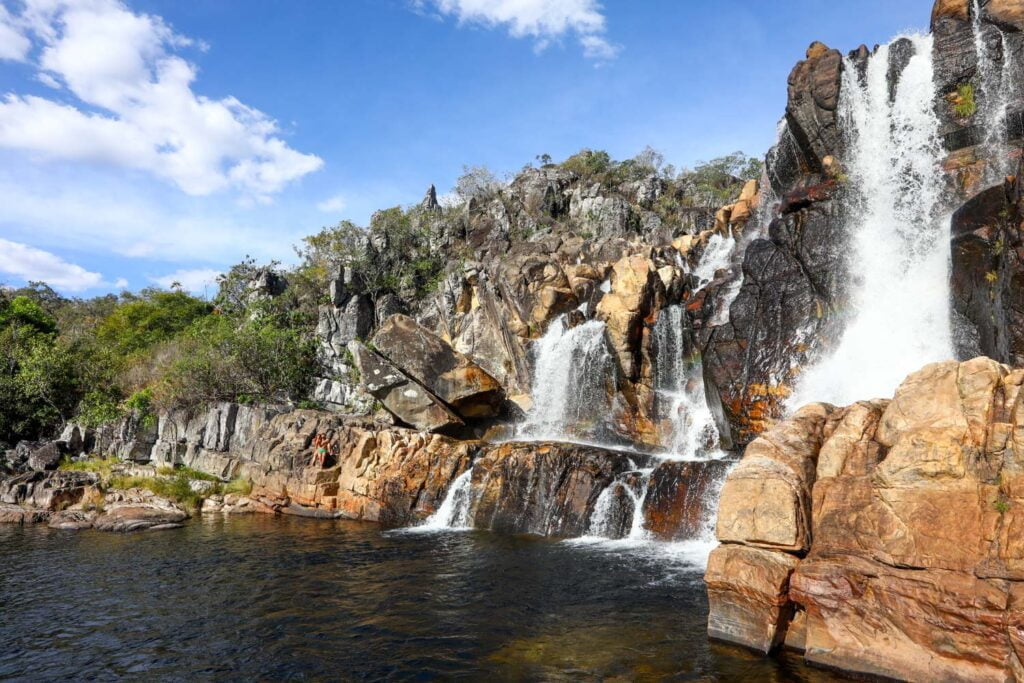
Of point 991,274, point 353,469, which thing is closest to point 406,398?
point 353,469

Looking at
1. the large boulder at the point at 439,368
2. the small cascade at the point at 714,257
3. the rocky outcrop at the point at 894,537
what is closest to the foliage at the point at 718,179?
the small cascade at the point at 714,257

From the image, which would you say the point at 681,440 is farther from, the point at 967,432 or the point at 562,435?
the point at 967,432

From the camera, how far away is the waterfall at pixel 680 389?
25.7 meters

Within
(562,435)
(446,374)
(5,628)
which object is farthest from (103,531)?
(562,435)

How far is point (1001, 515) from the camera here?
27.6 feet

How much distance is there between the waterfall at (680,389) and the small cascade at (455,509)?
8530 millimetres

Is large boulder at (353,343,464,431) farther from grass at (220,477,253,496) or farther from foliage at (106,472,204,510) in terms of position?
foliage at (106,472,204,510)

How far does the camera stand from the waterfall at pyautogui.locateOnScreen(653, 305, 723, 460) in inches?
1011

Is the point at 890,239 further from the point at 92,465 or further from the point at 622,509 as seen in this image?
the point at 92,465

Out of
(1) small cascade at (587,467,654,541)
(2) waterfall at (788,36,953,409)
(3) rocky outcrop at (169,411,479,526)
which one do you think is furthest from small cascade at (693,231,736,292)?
(3) rocky outcrop at (169,411,479,526)

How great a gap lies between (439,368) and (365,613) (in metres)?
16.2

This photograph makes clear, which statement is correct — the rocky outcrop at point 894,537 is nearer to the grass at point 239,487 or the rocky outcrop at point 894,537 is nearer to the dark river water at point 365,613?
the dark river water at point 365,613

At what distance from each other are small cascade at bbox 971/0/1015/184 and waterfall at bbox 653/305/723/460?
40.0 ft

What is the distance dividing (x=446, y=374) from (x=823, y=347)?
14914mm
